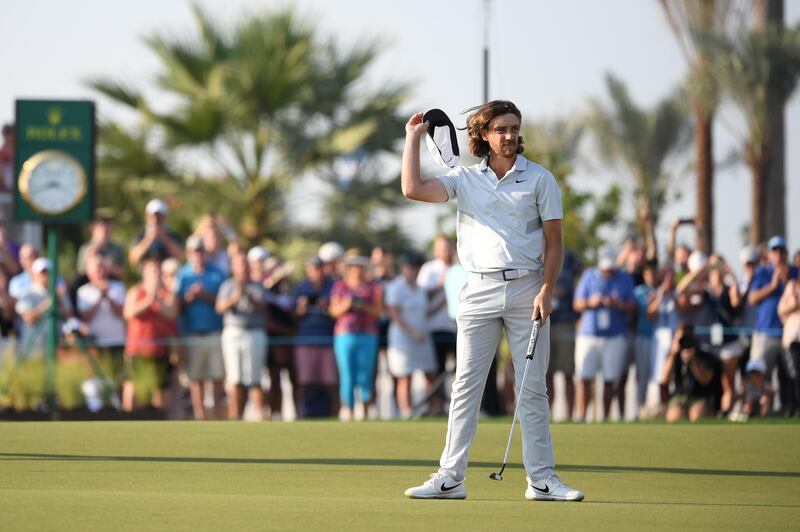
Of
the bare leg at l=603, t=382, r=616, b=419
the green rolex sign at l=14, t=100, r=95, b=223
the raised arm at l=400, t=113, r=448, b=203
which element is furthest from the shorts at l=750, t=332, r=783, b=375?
the raised arm at l=400, t=113, r=448, b=203

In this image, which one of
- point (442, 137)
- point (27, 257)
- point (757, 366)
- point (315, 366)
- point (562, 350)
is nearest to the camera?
point (442, 137)

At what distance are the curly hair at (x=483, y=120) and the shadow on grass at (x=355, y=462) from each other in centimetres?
236

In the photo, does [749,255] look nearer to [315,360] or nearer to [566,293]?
→ [566,293]

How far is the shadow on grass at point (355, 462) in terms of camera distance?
30.9 feet

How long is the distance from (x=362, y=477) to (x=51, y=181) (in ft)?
24.2

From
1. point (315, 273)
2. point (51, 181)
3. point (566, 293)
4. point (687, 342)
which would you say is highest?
point (51, 181)

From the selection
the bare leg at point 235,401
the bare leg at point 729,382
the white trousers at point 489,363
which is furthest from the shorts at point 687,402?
the white trousers at point 489,363

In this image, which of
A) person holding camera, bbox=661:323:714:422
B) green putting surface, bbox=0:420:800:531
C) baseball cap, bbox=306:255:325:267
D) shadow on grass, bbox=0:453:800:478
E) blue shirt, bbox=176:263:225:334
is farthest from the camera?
baseball cap, bbox=306:255:325:267

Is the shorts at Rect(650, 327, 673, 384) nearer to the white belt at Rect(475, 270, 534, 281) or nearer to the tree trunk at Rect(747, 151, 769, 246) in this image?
the white belt at Rect(475, 270, 534, 281)

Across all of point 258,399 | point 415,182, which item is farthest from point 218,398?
point 415,182

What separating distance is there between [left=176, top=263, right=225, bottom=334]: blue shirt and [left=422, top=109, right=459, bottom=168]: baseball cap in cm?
826

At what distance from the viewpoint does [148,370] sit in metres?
15.3

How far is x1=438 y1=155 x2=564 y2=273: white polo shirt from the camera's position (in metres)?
7.76

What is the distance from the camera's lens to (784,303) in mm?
15586
